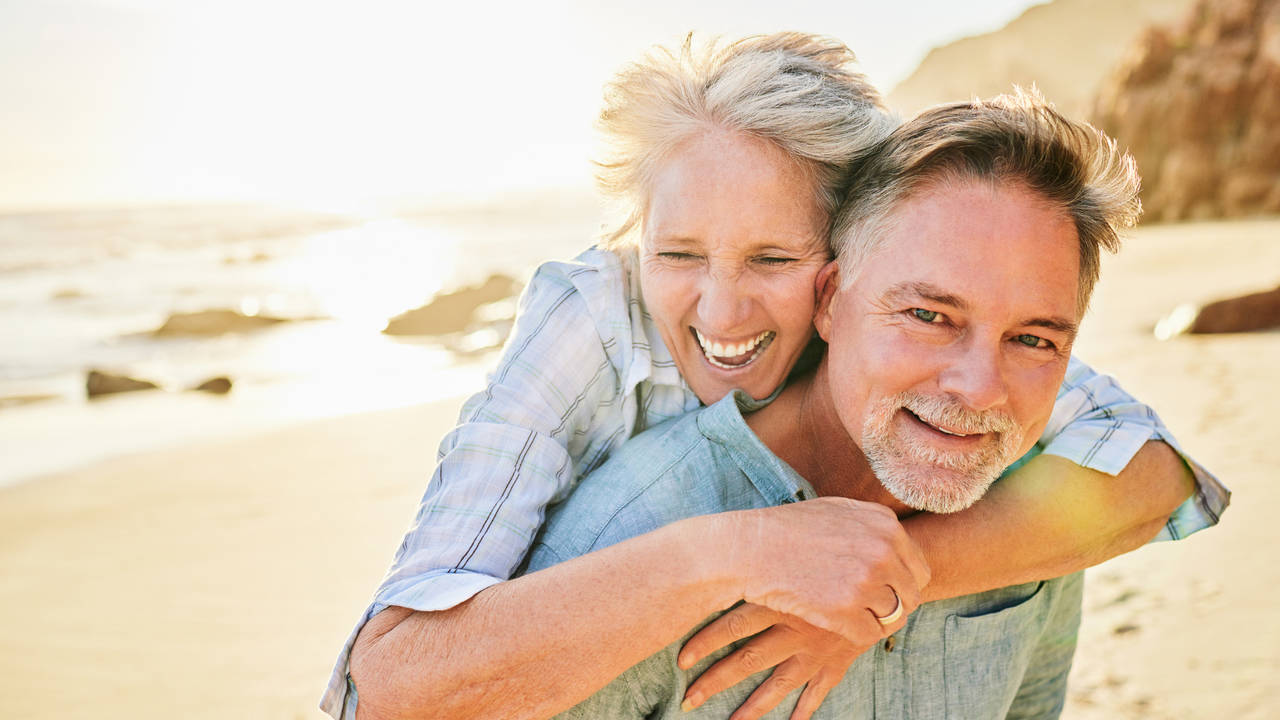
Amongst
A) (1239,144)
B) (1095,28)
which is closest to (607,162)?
(1239,144)

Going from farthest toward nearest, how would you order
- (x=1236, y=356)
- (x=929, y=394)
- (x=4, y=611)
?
(x=1236, y=356)
(x=4, y=611)
(x=929, y=394)

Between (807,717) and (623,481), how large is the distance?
23.5 inches

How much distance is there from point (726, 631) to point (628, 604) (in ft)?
0.74

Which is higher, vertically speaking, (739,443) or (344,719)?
(739,443)

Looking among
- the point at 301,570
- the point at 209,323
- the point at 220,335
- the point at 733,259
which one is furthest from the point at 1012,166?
the point at 209,323

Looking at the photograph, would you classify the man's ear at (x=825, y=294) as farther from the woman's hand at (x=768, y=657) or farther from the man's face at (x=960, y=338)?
the woman's hand at (x=768, y=657)

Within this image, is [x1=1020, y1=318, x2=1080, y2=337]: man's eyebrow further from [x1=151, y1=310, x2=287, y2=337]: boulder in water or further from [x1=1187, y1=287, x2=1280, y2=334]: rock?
[x1=151, y1=310, x2=287, y2=337]: boulder in water

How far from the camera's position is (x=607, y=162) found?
258 cm

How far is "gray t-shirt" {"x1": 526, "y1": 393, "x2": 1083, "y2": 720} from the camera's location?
1817 mm

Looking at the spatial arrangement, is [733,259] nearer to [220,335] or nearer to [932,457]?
[932,457]

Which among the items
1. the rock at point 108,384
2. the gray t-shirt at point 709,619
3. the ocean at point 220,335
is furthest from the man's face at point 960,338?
the rock at point 108,384

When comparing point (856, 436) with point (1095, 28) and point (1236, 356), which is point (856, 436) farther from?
point (1095, 28)

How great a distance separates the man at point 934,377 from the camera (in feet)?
6.02

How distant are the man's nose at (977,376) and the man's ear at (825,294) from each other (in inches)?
15.0
